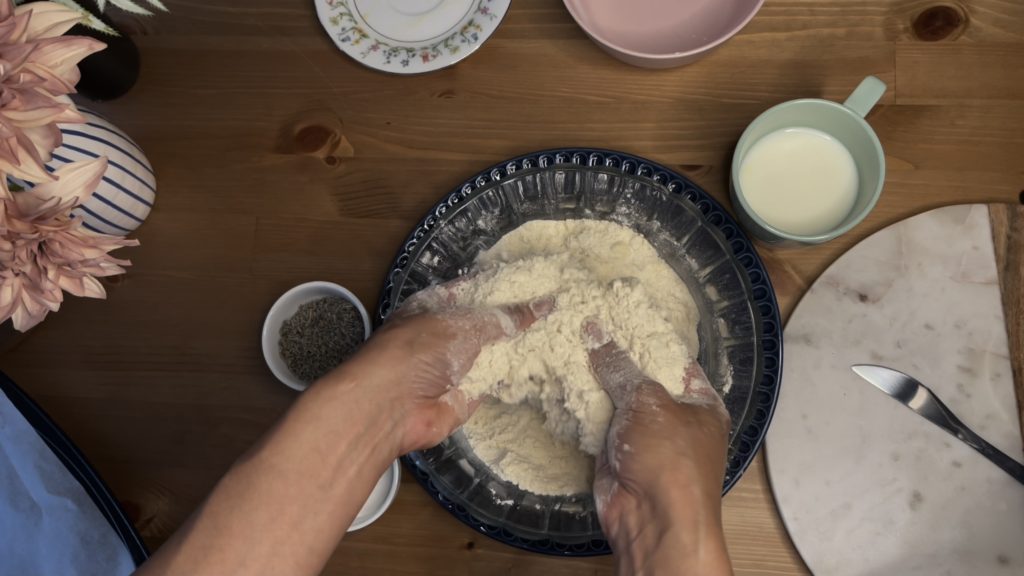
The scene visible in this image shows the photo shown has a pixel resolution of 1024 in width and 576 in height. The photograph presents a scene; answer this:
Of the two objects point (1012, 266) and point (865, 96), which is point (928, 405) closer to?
point (1012, 266)

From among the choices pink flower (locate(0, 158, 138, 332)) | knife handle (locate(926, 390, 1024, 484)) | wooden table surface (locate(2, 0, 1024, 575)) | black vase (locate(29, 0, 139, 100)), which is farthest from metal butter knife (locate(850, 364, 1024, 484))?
black vase (locate(29, 0, 139, 100))

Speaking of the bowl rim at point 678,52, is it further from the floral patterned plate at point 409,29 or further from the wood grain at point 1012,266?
the wood grain at point 1012,266

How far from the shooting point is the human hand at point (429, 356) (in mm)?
542

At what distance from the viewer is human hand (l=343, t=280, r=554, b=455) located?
542 millimetres

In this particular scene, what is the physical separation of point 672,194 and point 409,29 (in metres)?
0.37

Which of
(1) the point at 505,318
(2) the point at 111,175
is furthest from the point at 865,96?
(2) the point at 111,175

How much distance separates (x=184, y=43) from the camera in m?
0.83

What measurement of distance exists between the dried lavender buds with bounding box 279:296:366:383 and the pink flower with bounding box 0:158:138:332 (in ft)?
0.82

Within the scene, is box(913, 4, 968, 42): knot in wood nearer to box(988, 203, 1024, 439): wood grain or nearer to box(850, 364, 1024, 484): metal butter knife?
box(988, 203, 1024, 439): wood grain

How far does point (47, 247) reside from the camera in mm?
461

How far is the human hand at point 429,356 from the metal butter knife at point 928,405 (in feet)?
1.21

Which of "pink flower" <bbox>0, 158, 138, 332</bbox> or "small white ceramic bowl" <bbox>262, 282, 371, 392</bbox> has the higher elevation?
"pink flower" <bbox>0, 158, 138, 332</bbox>

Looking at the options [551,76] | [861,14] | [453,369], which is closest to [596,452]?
[453,369]

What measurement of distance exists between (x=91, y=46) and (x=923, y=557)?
2.79ft
